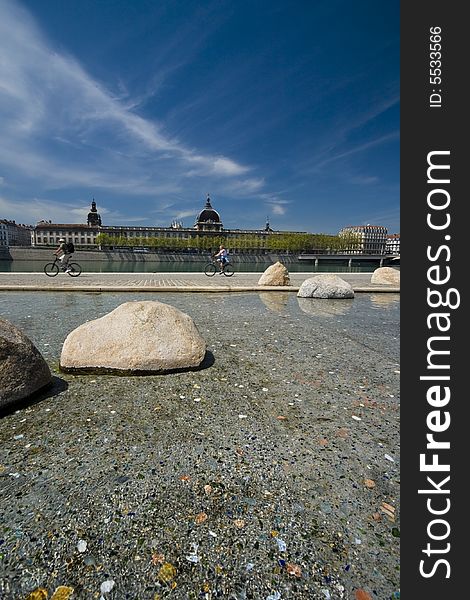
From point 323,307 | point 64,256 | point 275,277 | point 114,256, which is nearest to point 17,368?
point 323,307

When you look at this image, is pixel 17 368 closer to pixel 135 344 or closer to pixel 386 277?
pixel 135 344

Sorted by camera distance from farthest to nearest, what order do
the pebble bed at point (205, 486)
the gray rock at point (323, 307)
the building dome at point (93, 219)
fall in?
the building dome at point (93, 219) → the gray rock at point (323, 307) → the pebble bed at point (205, 486)

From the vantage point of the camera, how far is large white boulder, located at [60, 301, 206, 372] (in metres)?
3.99

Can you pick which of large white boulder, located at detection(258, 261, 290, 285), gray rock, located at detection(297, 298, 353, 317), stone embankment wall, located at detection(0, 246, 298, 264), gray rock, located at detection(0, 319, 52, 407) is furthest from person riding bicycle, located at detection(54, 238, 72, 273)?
stone embankment wall, located at detection(0, 246, 298, 264)

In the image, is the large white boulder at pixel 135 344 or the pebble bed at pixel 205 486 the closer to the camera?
the pebble bed at pixel 205 486

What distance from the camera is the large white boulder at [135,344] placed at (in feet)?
13.1

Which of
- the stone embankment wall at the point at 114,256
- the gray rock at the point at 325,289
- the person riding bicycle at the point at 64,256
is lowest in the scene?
the gray rock at the point at 325,289

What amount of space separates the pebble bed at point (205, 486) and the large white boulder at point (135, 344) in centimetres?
20

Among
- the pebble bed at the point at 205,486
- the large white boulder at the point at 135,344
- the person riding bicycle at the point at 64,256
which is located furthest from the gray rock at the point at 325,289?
the person riding bicycle at the point at 64,256

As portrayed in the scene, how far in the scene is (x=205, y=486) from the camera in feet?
6.86

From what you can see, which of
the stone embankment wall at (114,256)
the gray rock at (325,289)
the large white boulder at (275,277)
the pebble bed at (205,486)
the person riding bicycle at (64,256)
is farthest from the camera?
the stone embankment wall at (114,256)

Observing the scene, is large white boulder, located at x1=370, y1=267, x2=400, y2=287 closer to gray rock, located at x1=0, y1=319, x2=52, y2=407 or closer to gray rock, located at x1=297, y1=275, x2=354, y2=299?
gray rock, located at x1=297, y1=275, x2=354, y2=299

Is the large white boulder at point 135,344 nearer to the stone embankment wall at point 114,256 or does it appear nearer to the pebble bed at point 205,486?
the pebble bed at point 205,486

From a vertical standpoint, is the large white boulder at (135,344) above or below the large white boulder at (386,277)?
below
